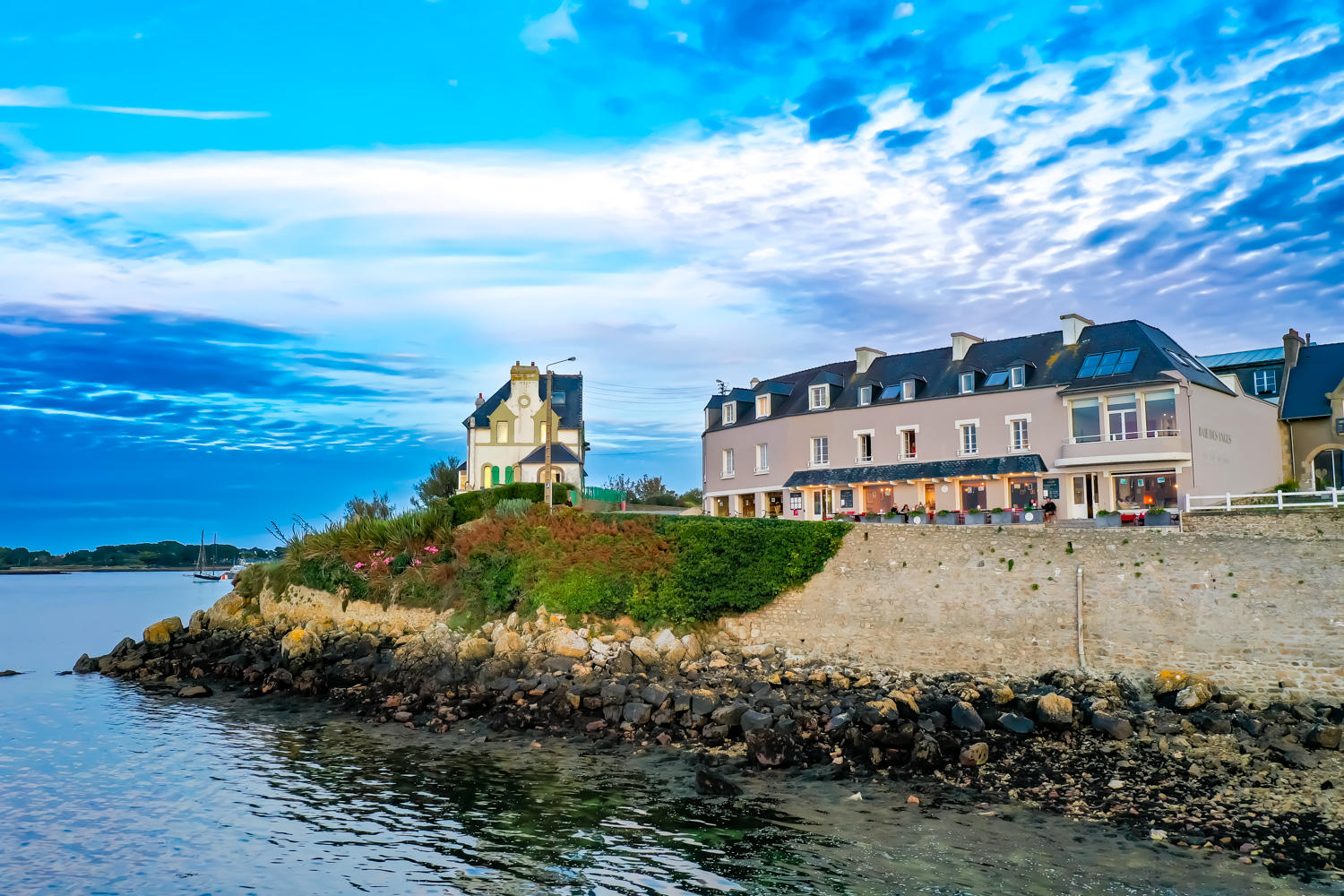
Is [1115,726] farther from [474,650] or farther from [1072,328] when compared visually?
[1072,328]

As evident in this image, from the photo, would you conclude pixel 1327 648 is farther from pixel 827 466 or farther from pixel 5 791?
pixel 5 791

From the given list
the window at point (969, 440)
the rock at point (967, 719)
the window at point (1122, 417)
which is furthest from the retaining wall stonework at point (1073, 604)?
the window at point (969, 440)

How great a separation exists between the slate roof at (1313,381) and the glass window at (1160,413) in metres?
13.6

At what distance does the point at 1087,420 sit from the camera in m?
33.9

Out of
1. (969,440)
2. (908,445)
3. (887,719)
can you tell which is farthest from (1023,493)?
(887,719)

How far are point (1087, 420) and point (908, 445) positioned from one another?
771cm

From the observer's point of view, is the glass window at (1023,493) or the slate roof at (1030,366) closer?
the slate roof at (1030,366)

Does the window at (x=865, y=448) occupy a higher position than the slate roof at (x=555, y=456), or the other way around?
the slate roof at (x=555, y=456)

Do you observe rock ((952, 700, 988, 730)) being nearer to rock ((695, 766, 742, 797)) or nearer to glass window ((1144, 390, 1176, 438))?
rock ((695, 766, 742, 797))

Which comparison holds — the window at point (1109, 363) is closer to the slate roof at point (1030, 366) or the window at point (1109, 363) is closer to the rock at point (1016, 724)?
the slate roof at point (1030, 366)

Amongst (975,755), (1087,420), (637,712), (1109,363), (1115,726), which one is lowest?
(975,755)

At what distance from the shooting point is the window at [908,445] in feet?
128

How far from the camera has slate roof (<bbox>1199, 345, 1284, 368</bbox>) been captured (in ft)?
147

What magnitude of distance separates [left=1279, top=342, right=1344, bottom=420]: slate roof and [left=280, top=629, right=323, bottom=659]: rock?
142ft
